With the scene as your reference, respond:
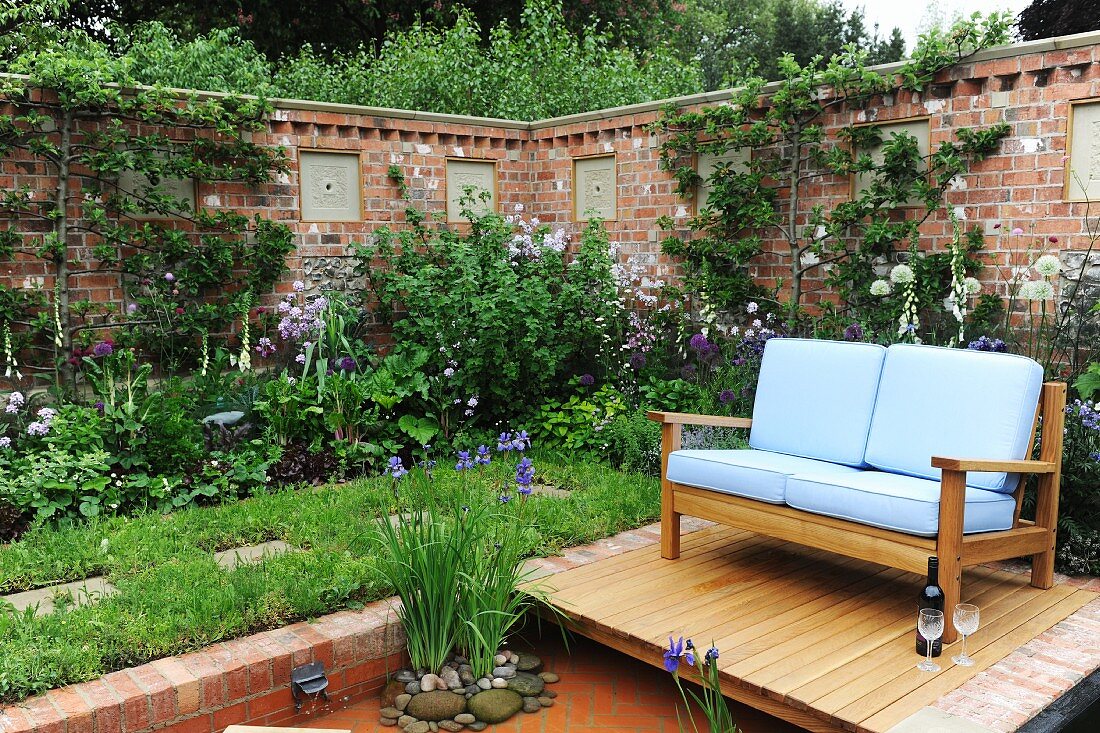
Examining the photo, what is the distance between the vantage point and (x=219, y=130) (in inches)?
240

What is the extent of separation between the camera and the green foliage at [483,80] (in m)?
9.09

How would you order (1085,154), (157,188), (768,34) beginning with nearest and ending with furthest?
(1085,154)
(157,188)
(768,34)

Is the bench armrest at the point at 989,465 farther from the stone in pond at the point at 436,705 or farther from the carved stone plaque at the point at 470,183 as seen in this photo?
the carved stone plaque at the point at 470,183

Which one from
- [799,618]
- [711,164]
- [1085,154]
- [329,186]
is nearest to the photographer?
[799,618]

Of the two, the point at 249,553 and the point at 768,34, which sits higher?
the point at 768,34

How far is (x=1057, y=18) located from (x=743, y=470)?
16.3m


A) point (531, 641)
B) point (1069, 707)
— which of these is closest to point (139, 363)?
point (531, 641)

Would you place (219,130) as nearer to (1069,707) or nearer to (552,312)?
(552,312)

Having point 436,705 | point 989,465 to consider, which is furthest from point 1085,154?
point 436,705

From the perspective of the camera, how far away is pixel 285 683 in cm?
317

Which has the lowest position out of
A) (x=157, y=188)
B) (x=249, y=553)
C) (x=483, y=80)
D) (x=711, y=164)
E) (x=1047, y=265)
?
(x=249, y=553)

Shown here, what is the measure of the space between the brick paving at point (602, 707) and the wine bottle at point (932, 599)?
Result: 51cm

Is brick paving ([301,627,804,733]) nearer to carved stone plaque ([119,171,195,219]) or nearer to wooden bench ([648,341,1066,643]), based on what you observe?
wooden bench ([648,341,1066,643])

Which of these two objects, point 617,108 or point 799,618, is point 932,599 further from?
point 617,108
